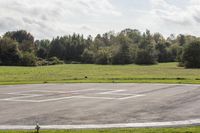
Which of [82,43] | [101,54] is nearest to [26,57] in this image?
[101,54]

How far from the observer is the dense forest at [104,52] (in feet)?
328

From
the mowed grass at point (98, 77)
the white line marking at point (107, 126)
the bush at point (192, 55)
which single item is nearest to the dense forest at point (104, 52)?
the bush at point (192, 55)

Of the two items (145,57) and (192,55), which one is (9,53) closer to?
(145,57)

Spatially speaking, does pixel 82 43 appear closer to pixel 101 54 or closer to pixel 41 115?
pixel 101 54

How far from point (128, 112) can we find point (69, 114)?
233 cm

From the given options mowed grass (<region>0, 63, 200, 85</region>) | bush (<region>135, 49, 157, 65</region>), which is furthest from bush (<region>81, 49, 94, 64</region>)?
mowed grass (<region>0, 63, 200, 85</region>)

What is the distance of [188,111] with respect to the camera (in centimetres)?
1593

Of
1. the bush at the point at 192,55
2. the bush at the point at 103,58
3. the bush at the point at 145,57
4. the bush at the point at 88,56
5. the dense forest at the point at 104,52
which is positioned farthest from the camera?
the bush at the point at 88,56

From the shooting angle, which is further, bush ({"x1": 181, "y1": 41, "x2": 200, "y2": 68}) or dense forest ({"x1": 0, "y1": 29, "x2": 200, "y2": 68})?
dense forest ({"x1": 0, "y1": 29, "x2": 200, "y2": 68})

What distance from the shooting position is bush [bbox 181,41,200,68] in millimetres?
93062

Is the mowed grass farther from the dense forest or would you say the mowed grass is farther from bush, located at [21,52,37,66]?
bush, located at [21,52,37,66]

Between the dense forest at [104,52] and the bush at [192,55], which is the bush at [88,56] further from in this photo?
the bush at [192,55]

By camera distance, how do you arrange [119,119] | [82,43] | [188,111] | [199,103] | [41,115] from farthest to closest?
[82,43] < [199,103] < [188,111] < [41,115] < [119,119]

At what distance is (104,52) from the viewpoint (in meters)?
130
